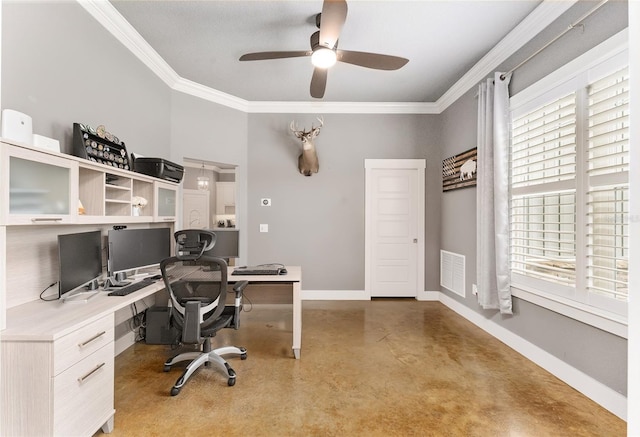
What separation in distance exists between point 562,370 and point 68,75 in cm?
437

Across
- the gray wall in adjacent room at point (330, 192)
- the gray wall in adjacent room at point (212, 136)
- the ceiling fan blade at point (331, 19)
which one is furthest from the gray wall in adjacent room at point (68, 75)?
the ceiling fan blade at point (331, 19)

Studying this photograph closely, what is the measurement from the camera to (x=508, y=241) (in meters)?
2.73

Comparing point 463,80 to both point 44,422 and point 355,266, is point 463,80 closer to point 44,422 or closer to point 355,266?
point 355,266

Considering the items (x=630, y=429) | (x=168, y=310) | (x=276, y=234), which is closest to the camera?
(x=630, y=429)

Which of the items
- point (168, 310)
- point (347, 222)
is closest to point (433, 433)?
point (168, 310)

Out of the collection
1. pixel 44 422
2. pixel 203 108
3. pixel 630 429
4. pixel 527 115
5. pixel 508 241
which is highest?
pixel 203 108

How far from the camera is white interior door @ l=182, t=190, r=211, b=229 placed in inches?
Result: 231

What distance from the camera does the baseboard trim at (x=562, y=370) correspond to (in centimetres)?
185

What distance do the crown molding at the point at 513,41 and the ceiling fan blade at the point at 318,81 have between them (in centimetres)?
177

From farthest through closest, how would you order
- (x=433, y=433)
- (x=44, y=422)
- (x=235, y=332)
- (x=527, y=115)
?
(x=235, y=332), (x=527, y=115), (x=433, y=433), (x=44, y=422)

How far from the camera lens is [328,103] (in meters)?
4.28

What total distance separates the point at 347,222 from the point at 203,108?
2599mm

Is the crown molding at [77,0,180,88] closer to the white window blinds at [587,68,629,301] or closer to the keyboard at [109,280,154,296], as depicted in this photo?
the keyboard at [109,280,154,296]

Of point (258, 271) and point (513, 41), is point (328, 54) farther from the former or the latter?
point (258, 271)
